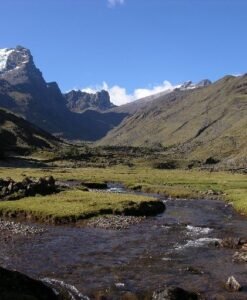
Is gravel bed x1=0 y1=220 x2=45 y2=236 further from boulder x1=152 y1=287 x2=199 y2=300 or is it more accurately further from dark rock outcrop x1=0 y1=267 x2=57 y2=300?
boulder x1=152 y1=287 x2=199 y2=300

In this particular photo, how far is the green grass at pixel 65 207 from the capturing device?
216ft

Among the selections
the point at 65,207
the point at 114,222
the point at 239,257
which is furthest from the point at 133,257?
the point at 65,207

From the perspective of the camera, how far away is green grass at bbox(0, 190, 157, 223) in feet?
216

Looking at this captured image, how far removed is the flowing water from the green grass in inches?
178

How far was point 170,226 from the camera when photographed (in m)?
63.6

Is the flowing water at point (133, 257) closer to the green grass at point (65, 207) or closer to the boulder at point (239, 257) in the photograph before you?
the boulder at point (239, 257)

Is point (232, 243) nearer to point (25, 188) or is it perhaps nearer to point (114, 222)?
point (114, 222)

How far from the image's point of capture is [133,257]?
45844 mm

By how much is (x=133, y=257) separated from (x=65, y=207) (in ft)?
87.5

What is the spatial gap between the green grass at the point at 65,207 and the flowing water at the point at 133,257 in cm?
452

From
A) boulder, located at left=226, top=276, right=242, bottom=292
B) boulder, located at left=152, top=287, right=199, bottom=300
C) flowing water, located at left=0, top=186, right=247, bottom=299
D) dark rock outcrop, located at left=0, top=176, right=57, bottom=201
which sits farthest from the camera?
dark rock outcrop, located at left=0, top=176, right=57, bottom=201

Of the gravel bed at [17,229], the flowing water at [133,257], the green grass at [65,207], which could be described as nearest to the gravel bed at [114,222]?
the flowing water at [133,257]

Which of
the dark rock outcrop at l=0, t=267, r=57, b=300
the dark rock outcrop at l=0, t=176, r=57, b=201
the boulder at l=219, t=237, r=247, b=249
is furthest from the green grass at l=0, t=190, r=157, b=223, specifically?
the dark rock outcrop at l=0, t=267, r=57, b=300

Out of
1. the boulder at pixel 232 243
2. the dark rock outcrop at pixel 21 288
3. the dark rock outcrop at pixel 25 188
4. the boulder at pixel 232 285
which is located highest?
the dark rock outcrop at pixel 25 188
